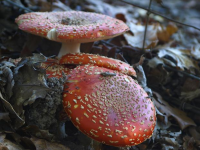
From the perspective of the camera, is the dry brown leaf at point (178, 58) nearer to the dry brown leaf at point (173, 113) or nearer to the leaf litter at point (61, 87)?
the leaf litter at point (61, 87)

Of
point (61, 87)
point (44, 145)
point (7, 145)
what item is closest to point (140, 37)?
point (61, 87)

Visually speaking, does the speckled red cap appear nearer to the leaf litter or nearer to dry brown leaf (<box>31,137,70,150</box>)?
the leaf litter

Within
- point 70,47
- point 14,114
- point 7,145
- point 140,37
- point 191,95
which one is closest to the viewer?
point 7,145

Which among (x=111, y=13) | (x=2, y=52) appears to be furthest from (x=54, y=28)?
(x=111, y=13)

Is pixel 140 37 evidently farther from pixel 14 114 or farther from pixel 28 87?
pixel 14 114

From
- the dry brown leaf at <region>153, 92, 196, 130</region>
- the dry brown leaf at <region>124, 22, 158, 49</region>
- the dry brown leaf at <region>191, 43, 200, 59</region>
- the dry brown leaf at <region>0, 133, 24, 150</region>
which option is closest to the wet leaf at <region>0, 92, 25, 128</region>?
the dry brown leaf at <region>0, 133, 24, 150</region>

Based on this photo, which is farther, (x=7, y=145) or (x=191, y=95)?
(x=191, y=95)

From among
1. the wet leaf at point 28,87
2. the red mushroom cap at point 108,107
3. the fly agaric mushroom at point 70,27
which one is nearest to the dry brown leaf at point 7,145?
the wet leaf at point 28,87
